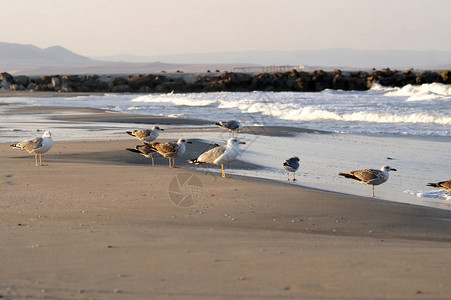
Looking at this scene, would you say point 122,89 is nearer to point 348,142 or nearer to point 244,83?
point 244,83

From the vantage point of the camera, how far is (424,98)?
37.8 m

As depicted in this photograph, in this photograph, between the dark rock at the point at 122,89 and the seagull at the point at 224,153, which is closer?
the seagull at the point at 224,153

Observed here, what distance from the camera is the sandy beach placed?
415 cm

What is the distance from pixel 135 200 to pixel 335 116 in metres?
20.0

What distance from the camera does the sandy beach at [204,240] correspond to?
4152 millimetres

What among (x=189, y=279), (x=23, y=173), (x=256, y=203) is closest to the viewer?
(x=189, y=279)

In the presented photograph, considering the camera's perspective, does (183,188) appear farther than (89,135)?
No

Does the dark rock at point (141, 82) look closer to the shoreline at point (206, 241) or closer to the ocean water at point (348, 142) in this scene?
the ocean water at point (348, 142)

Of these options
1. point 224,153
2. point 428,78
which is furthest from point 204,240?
point 428,78

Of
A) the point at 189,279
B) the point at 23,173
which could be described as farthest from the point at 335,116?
the point at 189,279

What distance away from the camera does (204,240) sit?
18.2ft

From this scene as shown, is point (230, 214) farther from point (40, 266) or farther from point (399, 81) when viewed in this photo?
point (399, 81)

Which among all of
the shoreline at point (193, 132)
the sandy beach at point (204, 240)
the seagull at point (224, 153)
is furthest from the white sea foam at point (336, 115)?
the sandy beach at point (204, 240)

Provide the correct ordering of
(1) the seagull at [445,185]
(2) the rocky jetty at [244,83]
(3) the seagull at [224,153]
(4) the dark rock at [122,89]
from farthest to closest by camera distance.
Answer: (4) the dark rock at [122,89], (2) the rocky jetty at [244,83], (3) the seagull at [224,153], (1) the seagull at [445,185]
